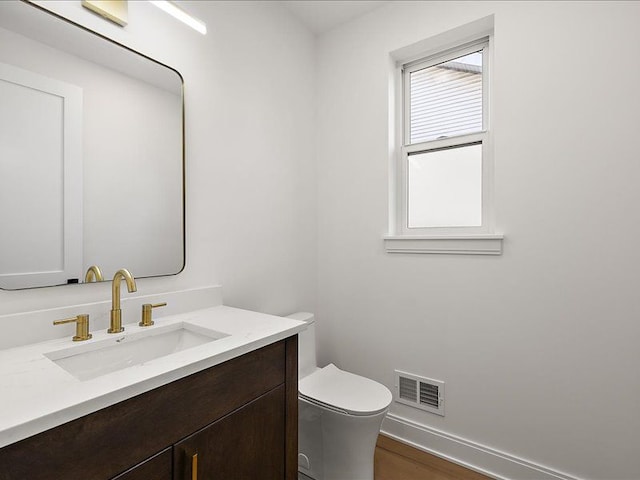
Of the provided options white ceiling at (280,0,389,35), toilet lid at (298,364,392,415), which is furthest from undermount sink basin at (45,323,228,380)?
white ceiling at (280,0,389,35)

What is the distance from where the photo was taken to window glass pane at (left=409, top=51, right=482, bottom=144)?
1.87 m

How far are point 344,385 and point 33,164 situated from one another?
1.57 meters

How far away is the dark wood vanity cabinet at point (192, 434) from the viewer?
2.09ft

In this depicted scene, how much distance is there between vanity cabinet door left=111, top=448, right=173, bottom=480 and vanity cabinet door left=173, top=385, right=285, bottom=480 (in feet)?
0.07

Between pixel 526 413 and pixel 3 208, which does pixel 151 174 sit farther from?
pixel 526 413

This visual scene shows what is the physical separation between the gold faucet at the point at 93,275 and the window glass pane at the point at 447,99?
180cm

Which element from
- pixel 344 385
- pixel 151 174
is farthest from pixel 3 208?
pixel 344 385

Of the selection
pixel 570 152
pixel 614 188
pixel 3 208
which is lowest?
pixel 3 208

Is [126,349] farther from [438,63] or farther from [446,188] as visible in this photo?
[438,63]

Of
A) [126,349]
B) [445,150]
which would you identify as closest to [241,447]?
[126,349]

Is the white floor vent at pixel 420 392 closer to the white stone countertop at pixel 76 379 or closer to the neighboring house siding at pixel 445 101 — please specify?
the white stone countertop at pixel 76 379

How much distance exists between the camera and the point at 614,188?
1404 mm

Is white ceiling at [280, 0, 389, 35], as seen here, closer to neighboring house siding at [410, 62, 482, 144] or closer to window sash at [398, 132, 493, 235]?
neighboring house siding at [410, 62, 482, 144]

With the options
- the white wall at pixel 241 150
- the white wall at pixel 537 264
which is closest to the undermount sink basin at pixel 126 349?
the white wall at pixel 241 150
